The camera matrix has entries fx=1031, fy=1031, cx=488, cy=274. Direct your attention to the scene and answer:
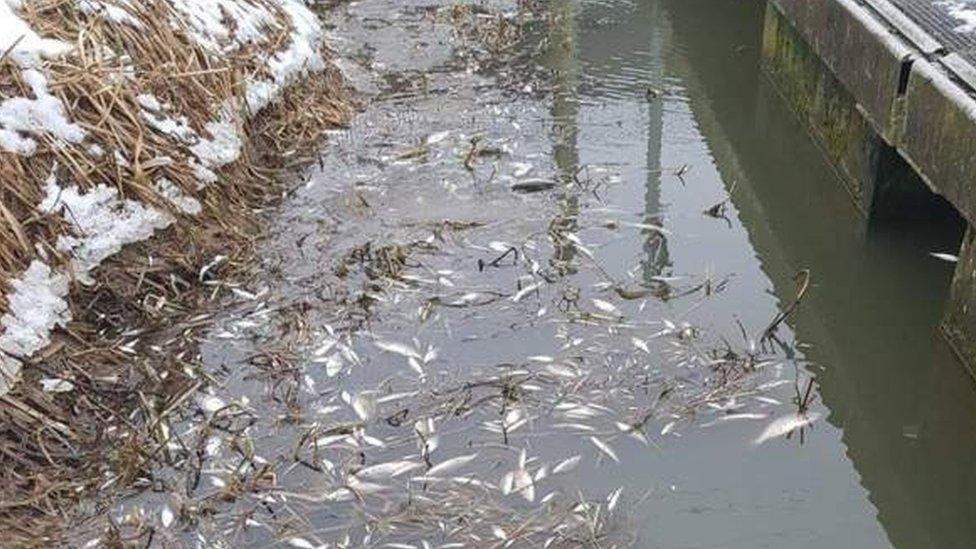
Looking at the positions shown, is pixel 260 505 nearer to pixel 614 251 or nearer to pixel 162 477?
pixel 162 477

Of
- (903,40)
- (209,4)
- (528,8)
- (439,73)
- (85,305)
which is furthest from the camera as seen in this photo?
(528,8)

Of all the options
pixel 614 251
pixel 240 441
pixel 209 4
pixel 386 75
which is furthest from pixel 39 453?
pixel 386 75

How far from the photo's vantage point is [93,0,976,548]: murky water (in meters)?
3.61

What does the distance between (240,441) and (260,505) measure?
0.37m

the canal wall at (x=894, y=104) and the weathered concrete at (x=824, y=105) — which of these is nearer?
the canal wall at (x=894, y=104)

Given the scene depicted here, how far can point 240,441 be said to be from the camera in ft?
12.8

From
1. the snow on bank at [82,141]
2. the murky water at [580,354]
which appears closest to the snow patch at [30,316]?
the snow on bank at [82,141]

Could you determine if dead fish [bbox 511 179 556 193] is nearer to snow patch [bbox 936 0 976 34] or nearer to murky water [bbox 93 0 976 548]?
murky water [bbox 93 0 976 548]

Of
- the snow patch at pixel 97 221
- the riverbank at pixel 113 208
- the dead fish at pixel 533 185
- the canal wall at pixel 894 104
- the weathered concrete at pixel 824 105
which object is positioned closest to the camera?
the riverbank at pixel 113 208

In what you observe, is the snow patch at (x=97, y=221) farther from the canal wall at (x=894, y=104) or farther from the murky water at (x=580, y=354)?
the canal wall at (x=894, y=104)

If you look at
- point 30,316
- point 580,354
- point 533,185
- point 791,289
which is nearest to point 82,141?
point 30,316

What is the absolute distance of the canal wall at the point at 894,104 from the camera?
4.27m

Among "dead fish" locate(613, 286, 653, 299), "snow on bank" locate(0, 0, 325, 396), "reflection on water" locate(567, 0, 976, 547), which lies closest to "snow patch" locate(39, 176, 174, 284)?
"snow on bank" locate(0, 0, 325, 396)

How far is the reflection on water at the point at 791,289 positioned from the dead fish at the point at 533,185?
0.43m
